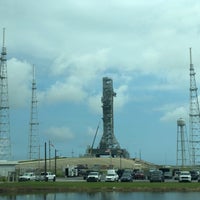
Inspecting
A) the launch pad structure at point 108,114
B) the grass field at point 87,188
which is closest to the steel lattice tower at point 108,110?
the launch pad structure at point 108,114

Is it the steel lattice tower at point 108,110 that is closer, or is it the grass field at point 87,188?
the grass field at point 87,188

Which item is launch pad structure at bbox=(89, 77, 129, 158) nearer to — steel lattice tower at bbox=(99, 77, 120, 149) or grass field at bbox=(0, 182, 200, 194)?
steel lattice tower at bbox=(99, 77, 120, 149)

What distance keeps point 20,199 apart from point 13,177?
126 ft

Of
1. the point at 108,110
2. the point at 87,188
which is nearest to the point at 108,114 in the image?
the point at 108,110

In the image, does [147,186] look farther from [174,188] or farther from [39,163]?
[39,163]

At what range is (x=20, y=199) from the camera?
55000mm

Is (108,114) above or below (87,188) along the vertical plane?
above

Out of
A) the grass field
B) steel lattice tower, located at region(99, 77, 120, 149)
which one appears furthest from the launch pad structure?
the grass field

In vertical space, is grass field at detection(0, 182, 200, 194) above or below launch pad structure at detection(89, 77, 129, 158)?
below

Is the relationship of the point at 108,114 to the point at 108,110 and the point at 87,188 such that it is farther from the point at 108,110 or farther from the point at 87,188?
the point at 87,188

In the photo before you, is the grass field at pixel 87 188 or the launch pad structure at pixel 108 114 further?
the launch pad structure at pixel 108 114

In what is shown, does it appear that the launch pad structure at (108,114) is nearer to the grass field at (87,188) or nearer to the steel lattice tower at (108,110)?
the steel lattice tower at (108,110)

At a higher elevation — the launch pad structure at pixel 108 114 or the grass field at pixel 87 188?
the launch pad structure at pixel 108 114

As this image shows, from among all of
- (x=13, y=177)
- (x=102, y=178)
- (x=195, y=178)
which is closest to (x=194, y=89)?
(x=195, y=178)
